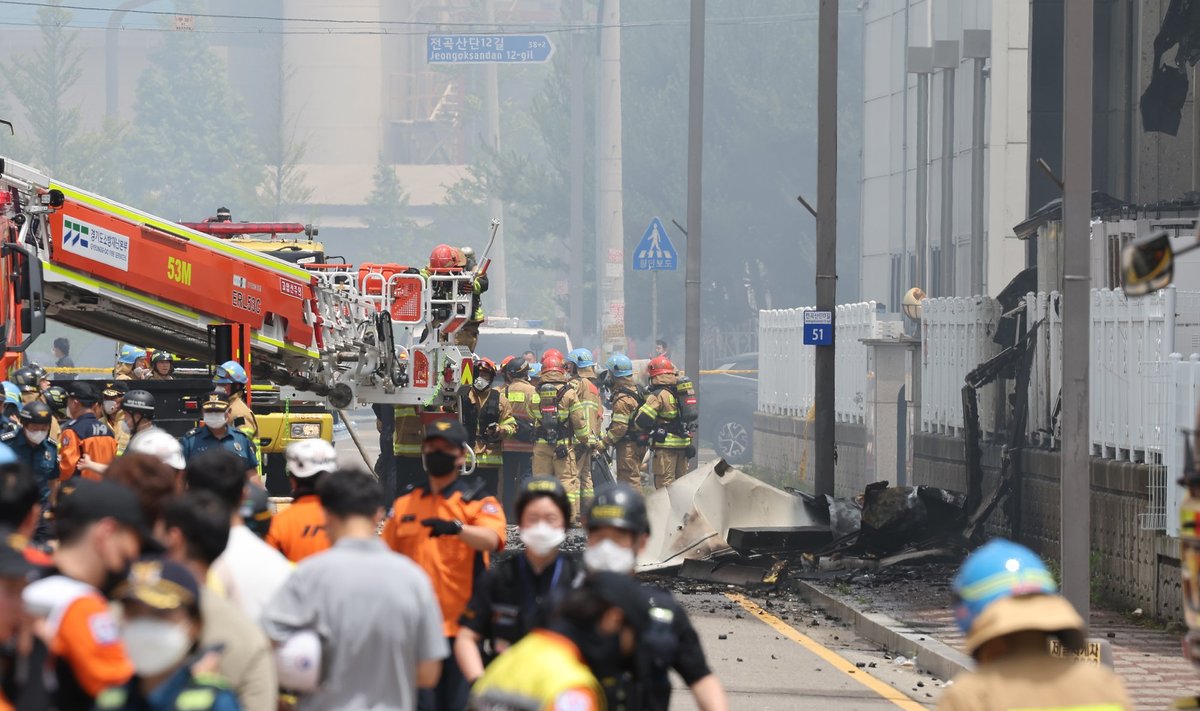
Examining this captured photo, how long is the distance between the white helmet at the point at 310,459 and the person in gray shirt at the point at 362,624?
64.0 inches

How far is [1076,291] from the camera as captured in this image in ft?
40.0

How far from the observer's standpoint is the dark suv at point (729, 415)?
127ft

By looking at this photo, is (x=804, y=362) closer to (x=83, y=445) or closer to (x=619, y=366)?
(x=619, y=366)

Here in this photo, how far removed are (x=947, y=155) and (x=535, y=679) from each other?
3203cm

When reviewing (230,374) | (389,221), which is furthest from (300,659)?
(389,221)

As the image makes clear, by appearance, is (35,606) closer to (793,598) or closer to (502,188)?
(793,598)

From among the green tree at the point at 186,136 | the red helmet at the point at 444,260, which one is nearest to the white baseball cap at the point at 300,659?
the red helmet at the point at 444,260

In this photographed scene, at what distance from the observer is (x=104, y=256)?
643 inches

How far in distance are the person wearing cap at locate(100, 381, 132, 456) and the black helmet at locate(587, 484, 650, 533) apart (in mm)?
9993

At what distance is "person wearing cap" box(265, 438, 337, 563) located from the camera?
7816mm

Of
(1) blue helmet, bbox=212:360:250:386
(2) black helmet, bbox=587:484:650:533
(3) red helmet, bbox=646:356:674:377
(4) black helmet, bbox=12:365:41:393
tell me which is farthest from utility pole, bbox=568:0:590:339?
(2) black helmet, bbox=587:484:650:533

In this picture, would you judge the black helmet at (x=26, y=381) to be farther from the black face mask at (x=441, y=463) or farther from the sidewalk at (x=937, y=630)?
the black face mask at (x=441, y=463)

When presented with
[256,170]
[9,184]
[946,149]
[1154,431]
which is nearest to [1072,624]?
[1154,431]

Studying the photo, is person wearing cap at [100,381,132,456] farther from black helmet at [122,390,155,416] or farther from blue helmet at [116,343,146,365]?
blue helmet at [116,343,146,365]
